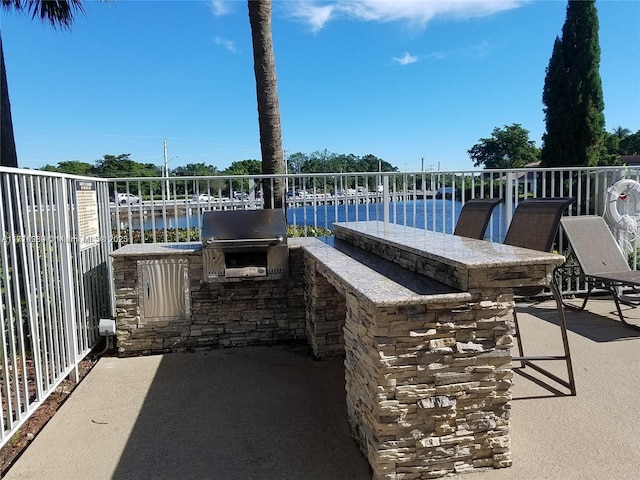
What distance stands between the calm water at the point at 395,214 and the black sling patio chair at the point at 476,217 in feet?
2.25

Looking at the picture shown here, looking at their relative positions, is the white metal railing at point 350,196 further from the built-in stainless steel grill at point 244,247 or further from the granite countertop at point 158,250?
the built-in stainless steel grill at point 244,247

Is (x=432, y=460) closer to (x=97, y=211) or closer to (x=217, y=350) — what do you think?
(x=217, y=350)

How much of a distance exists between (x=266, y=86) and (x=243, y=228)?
259 cm

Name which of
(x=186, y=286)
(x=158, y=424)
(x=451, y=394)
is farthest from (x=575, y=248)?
(x=158, y=424)

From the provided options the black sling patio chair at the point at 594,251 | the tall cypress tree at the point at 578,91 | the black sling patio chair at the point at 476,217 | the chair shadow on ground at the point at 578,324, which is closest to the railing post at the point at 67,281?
the chair shadow on ground at the point at 578,324

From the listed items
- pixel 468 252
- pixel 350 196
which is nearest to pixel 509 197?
pixel 350 196

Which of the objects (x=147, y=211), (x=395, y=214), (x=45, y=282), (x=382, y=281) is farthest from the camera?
(x=395, y=214)

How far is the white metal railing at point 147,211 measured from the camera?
332 centimetres

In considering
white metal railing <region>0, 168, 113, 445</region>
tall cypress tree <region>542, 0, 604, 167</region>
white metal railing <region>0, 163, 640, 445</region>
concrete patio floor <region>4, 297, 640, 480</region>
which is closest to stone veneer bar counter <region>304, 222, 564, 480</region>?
concrete patio floor <region>4, 297, 640, 480</region>

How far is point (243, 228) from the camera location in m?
4.24

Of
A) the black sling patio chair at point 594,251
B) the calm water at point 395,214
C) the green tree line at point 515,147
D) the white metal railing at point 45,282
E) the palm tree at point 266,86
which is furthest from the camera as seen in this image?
the green tree line at point 515,147

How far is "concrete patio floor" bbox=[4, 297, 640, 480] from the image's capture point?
2.42m

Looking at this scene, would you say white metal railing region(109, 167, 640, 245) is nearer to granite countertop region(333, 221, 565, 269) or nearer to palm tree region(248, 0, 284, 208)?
palm tree region(248, 0, 284, 208)

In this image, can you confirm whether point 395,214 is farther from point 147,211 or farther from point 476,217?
point 147,211
